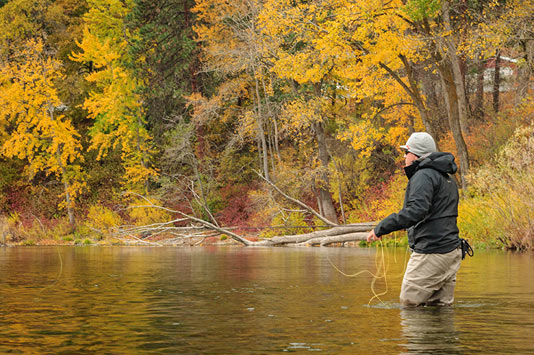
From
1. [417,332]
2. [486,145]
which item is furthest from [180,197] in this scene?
[417,332]

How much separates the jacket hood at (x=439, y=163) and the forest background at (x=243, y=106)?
651 inches

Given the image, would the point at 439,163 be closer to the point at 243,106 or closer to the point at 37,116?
the point at 243,106

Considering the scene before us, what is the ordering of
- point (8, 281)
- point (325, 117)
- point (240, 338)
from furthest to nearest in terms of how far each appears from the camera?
point (325, 117) < point (8, 281) < point (240, 338)

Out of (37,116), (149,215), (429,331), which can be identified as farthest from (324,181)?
(429,331)

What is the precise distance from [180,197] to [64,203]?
845cm

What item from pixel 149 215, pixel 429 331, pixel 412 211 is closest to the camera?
pixel 429 331

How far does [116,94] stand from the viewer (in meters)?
44.1

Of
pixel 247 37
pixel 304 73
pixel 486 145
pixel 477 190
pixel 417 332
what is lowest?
pixel 417 332

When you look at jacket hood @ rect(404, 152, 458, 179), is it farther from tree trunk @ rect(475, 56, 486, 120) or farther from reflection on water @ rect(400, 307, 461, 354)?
tree trunk @ rect(475, 56, 486, 120)

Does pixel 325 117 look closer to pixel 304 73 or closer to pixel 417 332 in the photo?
pixel 304 73

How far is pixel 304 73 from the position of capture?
31391mm

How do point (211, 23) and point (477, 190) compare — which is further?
point (211, 23)

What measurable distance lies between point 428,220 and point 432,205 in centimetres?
17

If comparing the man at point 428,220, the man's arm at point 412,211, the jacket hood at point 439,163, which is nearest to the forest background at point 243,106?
the man at point 428,220
